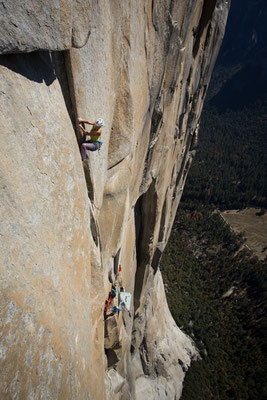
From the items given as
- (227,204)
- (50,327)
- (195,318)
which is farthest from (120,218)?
(227,204)

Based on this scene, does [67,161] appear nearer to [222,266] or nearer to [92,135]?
[92,135]

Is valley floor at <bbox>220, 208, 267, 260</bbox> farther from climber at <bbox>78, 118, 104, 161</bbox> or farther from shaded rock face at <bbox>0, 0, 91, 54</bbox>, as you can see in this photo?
shaded rock face at <bbox>0, 0, 91, 54</bbox>

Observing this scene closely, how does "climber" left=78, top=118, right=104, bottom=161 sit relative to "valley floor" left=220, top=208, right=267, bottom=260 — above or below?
above

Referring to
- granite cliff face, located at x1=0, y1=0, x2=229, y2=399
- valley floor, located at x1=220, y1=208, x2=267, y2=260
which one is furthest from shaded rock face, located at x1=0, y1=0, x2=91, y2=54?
valley floor, located at x1=220, y1=208, x2=267, y2=260

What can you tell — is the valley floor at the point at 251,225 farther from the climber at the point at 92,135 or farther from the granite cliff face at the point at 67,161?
the climber at the point at 92,135

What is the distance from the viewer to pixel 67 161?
3.53 meters

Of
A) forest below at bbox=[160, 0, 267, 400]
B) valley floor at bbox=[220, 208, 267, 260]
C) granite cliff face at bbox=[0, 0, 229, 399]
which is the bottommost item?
valley floor at bbox=[220, 208, 267, 260]

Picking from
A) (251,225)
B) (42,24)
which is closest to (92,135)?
(42,24)

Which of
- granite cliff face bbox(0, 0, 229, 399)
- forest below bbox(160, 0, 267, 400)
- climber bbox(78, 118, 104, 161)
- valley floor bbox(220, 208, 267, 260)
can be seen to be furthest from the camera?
valley floor bbox(220, 208, 267, 260)

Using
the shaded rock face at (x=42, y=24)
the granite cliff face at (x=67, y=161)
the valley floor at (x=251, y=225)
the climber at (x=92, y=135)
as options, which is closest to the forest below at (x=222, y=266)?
the valley floor at (x=251, y=225)

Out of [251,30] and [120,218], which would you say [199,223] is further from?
[251,30]

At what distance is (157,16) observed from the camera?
580cm

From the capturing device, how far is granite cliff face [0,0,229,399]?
8.16 feet

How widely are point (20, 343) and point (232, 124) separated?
8142cm
